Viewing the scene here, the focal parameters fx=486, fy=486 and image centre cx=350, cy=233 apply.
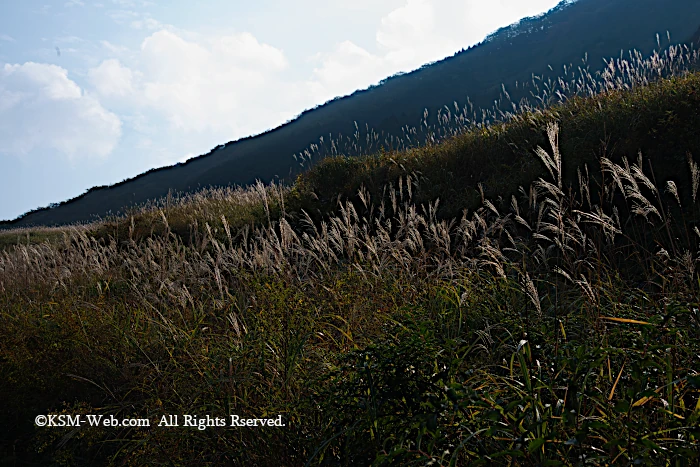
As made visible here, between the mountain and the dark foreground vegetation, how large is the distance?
1978cm

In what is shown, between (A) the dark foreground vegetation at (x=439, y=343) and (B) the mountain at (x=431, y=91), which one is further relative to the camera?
(B) the mountain at (x=431, y=91)

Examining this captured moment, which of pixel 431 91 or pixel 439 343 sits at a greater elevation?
pixel 431 91

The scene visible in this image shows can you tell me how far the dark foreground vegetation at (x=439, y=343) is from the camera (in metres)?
1.92

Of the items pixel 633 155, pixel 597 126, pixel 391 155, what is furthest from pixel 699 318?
pixel 391 155

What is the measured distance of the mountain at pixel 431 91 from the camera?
90.9 ft

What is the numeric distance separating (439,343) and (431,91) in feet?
108

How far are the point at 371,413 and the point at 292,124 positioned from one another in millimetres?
30443

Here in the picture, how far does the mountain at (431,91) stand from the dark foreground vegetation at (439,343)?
19784mm

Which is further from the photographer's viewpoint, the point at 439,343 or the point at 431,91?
the point at 431,91

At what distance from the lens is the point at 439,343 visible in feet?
10.1

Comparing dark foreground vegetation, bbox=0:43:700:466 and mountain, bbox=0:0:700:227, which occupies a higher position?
mountain, bbox=0:0:700:227

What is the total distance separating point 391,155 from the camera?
29.6 feet

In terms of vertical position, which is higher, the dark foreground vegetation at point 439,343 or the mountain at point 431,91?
the mountain at point 431,91

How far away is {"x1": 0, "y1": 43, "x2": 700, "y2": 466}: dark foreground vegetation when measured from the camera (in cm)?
192
